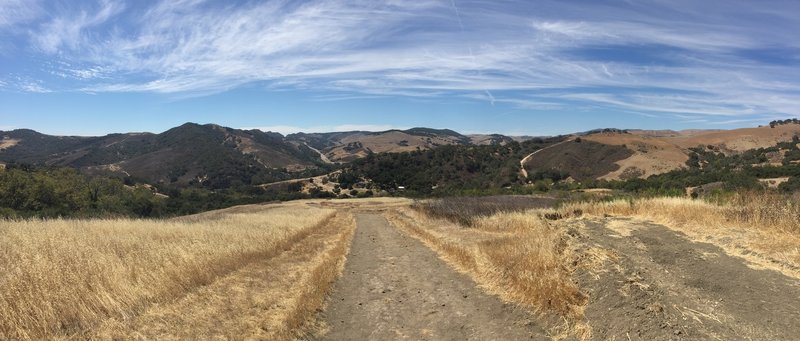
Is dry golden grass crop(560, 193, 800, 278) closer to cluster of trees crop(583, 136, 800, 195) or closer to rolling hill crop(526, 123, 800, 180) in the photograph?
cluster of trees crop(583, 136, 800, 195)

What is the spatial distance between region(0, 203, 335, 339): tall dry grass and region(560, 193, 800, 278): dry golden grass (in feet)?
36.8

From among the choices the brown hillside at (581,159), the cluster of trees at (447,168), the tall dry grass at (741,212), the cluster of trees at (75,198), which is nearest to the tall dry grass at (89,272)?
the tall dry grass at (741,212)

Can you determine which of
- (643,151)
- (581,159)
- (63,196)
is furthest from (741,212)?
(643,151)

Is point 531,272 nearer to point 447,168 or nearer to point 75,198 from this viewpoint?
point 75,198

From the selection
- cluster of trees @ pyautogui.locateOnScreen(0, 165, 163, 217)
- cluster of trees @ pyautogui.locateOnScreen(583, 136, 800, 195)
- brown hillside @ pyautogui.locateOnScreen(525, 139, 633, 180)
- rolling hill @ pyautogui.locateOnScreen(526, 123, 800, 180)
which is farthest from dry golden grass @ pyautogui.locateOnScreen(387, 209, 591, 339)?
brown hillside @ pyautogui.locateOnScreen(525, 139, 633, 180)

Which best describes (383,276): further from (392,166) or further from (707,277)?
(392,166)

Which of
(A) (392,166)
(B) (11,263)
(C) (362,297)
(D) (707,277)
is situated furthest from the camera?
(A) (392,166)

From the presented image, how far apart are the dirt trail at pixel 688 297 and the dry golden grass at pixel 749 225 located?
0.41m

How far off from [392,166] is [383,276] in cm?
11926

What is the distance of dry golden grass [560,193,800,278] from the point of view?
26.5 feet

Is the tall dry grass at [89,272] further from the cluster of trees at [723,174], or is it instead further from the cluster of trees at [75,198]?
the cluster of trees at [75,198]

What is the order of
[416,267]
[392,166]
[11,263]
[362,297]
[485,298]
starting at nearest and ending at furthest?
[11,263]
[485,298]
[362,297]
[416,267]
[392,166]

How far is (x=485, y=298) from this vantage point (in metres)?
9.71

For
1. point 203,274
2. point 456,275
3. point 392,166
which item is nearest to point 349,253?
point 456,275
